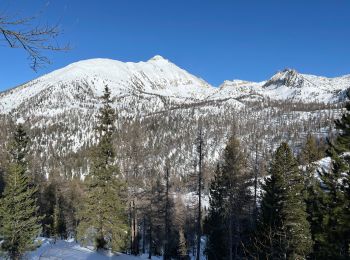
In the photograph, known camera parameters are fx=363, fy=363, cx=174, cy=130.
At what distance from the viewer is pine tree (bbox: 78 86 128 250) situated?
27.6 m

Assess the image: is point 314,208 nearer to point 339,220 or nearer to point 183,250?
point 339,220

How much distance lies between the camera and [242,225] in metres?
40.5

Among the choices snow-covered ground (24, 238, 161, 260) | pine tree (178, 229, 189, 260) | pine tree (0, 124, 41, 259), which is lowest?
pine tree (178, 229, 189, 260)

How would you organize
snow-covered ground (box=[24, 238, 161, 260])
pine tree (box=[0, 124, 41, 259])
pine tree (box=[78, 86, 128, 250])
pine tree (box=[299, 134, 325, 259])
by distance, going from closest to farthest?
1. pine tree (box=[299, 134, 325, 259])
2. snow-covered ground (box=[24, 238, 161, 260])
3. pine tree (box=[0, 124, 41, 259])
4. pine tree (box=[78, 86, 128, 250])

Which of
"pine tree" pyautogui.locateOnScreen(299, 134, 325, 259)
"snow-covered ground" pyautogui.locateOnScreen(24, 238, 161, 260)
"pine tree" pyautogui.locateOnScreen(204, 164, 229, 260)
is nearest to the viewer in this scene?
"pine tree" pyautogui.locateOnScreen(299, 134, 325, 259)

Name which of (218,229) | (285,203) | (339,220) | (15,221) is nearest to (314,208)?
(285,203)

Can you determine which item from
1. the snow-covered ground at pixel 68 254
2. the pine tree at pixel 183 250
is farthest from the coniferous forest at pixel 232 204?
the pine tree at pixel 183 250

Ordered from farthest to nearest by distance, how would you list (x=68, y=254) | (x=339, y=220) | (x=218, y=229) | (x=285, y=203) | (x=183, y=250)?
(x=183, y=250), (x=218, y=229), (x=285, y=203), (x=68, y=254), (x=339, y=220)

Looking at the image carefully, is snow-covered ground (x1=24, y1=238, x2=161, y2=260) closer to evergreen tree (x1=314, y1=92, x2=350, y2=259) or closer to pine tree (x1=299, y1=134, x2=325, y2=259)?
pine tree (x1=299, y1=134, x2=325, y2=259)

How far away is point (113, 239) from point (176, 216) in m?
27.6

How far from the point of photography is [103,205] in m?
27.7

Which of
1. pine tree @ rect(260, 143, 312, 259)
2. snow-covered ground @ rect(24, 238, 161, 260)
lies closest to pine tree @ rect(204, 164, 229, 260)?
pine tree @ rect(260, 143, 312, 259)

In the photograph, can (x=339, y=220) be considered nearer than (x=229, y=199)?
Yes

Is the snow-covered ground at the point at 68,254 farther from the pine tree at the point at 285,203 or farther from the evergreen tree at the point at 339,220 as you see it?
the evergreen tree at the point at 339,220
